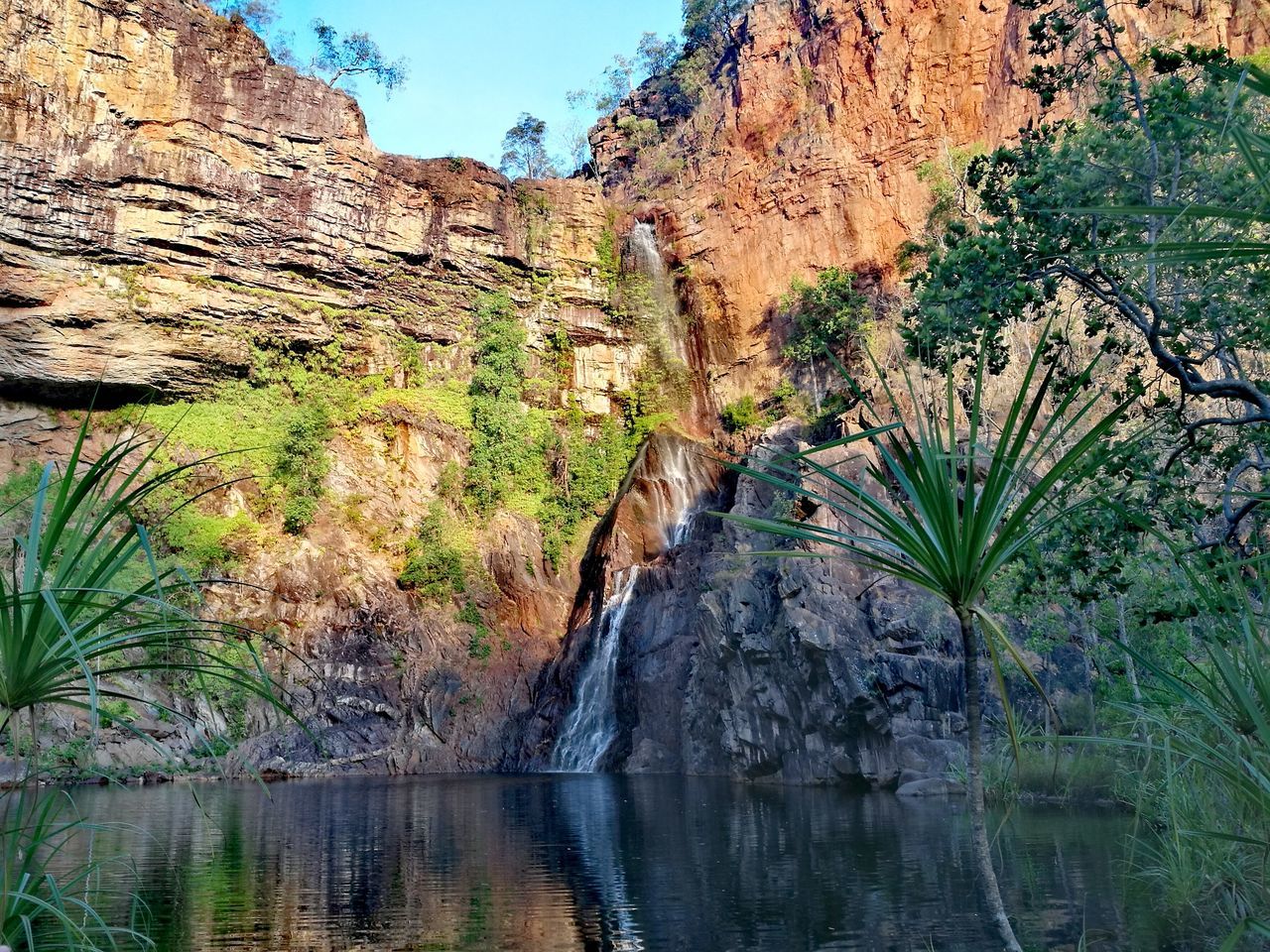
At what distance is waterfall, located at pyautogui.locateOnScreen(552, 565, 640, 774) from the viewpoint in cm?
2664

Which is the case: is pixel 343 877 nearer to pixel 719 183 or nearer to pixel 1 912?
pixel 1 912

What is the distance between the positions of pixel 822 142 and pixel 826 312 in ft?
23.8

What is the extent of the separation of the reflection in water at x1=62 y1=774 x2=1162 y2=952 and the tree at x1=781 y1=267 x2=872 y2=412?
60.3ft

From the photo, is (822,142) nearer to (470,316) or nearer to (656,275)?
(656,275)

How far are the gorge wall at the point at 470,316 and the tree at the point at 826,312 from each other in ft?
5.36

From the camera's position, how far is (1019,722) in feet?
56.6

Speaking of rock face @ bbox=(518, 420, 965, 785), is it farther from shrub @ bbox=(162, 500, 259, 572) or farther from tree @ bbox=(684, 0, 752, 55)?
tree @ bbox=(684, 0, 752, 55)

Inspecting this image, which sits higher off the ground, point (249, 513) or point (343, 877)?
point (249, 513)

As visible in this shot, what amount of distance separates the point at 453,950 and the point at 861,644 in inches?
559

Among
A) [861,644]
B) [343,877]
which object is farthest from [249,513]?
[343,877]

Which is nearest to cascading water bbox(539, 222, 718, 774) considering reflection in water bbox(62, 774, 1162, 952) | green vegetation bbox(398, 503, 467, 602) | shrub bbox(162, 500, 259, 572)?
green vegetation bbox(398, 503, 467, 602)

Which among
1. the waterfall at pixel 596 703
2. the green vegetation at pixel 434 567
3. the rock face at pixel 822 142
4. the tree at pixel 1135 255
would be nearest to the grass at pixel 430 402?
the green vegetation at pixel 434 567

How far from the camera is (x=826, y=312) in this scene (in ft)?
111

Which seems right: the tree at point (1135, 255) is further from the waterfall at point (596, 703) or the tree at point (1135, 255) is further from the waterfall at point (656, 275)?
the waterfall at point (656, 275)
